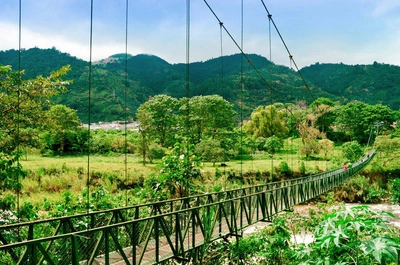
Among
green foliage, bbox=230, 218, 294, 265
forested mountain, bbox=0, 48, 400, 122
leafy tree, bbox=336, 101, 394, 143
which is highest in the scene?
forested mountain, bbox=0, 48, 400, 122

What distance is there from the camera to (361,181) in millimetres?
17594

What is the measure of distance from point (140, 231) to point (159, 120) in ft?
55.4

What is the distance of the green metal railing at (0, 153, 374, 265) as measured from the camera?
302 centimetres

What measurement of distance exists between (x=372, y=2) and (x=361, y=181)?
8.21 metres

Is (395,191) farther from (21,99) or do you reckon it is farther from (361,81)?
(361,81)

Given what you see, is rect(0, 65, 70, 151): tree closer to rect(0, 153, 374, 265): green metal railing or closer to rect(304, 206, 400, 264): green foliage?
rect(0, 153, 374, 265): green metal railing

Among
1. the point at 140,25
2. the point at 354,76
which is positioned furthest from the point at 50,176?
the point at 354,76

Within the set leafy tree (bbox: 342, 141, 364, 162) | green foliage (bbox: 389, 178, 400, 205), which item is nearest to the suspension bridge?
green foliage (bbox: 389, 178, 400, 205)

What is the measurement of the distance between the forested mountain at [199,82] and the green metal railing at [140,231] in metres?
14.8

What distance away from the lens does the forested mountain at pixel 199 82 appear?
83.5ft

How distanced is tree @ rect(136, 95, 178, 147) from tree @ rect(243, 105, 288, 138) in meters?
7.65

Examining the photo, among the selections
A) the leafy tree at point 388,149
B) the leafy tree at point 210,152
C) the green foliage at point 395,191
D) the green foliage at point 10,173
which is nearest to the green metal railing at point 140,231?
the green foliage at point 10,173

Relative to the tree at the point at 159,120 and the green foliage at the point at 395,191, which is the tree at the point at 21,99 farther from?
the green foliage at the point at 395,191

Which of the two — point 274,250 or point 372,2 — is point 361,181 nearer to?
point 372,2
